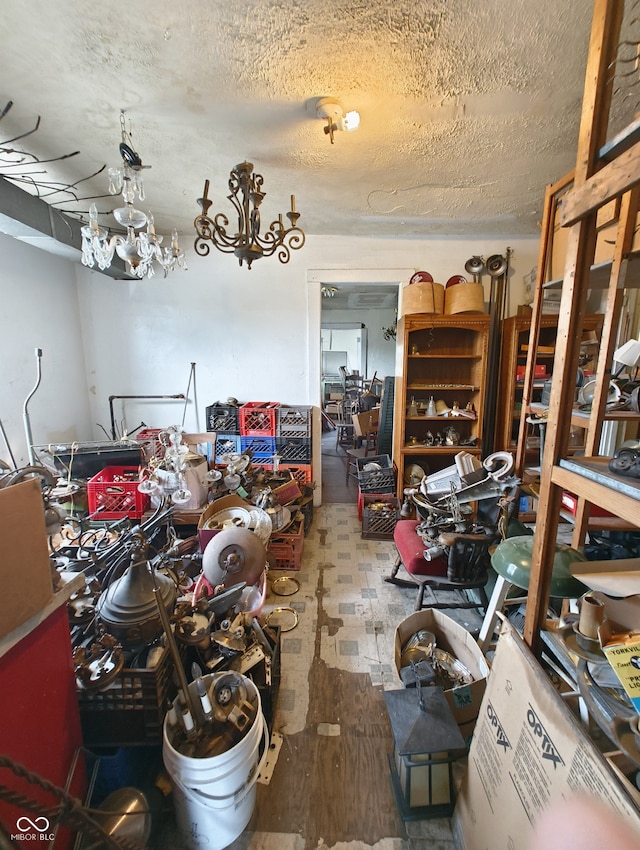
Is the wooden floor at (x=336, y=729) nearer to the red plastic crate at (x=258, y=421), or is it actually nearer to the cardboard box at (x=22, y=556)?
the cardboard box at (x=22, y=556)

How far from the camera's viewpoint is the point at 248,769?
1029mm

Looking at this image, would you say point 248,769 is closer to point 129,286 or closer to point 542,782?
point 542,782

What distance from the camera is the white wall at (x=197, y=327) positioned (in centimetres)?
324

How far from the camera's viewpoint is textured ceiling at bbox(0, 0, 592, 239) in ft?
3.98

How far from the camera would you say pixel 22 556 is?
0.83 m

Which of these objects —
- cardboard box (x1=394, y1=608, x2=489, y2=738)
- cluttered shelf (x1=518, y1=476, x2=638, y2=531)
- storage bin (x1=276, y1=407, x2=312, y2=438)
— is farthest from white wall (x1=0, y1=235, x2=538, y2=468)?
cardboard box (x1=394, y1=608, x2=489, y2=738)

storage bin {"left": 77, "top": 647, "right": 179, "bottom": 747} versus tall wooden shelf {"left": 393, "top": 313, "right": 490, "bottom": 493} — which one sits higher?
tall wooden shelf {"left": 393, "top": 313, "right": 490, "bottom": 493}

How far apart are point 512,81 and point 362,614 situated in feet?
9.41

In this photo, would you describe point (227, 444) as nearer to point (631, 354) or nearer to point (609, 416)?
point (609, 416)

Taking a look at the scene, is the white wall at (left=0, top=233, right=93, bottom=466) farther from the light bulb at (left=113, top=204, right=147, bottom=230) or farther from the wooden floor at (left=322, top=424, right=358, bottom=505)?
the wooden floor at (left=322, top=424, right=358, bottom=505)

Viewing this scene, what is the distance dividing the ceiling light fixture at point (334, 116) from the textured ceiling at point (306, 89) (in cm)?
4

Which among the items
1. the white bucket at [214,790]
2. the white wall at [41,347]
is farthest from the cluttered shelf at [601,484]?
the white wall at [41,347]

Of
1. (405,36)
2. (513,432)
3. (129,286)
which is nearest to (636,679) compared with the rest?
(405,36)

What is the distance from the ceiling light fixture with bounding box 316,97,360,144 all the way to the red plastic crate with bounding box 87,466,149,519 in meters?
2.57
